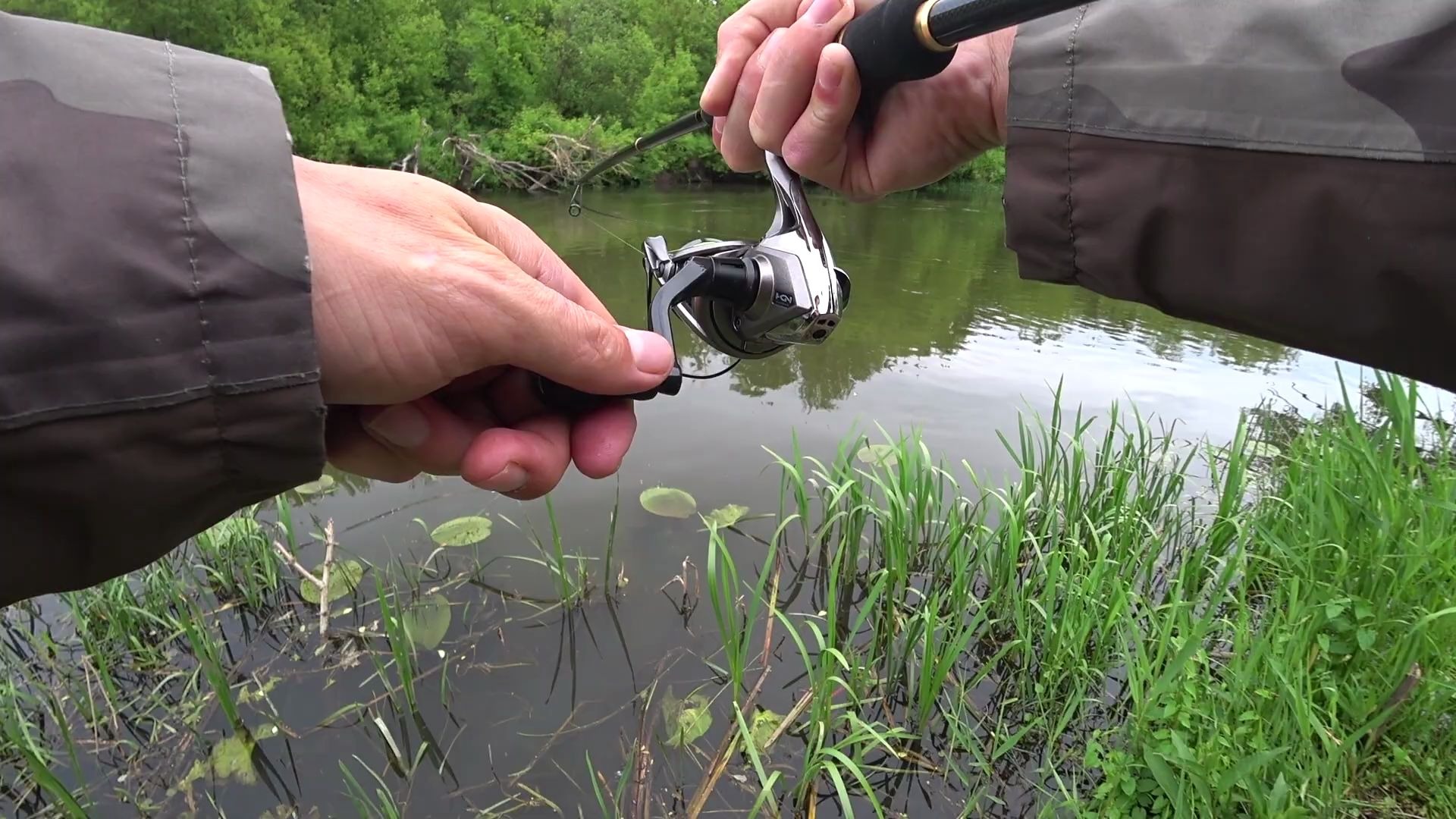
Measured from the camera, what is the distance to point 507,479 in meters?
1.22

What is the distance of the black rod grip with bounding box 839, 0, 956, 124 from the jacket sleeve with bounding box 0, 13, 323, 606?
0.90 metres

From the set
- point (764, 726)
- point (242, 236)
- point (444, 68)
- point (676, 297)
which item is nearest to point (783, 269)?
point (676, 297)

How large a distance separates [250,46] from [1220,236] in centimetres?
1938

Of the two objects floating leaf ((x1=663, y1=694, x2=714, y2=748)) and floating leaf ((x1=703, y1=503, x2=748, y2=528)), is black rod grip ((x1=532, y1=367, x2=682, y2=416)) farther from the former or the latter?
floating leaf ((x1=703, y1=503, x2=748, y2=528))

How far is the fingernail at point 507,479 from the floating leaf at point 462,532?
2201 millimetres

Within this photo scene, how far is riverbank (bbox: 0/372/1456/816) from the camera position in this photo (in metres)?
1.94

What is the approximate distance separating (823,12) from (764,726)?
196 cm

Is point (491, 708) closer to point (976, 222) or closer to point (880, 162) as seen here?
point (880, 162)

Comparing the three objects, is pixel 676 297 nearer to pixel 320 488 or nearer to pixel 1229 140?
pixel 1229 140

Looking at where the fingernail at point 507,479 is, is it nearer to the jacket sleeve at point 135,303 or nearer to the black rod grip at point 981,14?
the jacket sleeve at point 135,303

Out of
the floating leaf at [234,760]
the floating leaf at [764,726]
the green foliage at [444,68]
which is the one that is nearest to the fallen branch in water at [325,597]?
the floating leaf at [234,760]

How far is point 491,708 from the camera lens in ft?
8.29

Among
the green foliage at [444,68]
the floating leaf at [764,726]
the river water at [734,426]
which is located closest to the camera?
the floating leaf at [764,726]

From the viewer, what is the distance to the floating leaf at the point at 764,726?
2.31 meters
